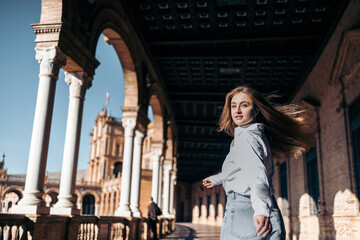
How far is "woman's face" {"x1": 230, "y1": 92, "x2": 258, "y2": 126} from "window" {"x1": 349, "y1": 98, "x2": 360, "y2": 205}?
8.33m

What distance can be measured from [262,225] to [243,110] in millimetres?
769

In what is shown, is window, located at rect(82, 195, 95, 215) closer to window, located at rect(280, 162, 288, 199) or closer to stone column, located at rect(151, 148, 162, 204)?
stone column, located at rect(151, 148, 162, 204)

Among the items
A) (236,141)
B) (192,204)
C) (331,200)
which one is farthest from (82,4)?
A: (192,204)

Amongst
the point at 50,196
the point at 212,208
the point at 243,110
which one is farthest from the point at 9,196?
the point at 243,110

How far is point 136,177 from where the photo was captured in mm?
Result: 13203

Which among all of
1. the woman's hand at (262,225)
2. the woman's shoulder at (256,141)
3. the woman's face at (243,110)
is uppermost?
the woman's face at (243,110)

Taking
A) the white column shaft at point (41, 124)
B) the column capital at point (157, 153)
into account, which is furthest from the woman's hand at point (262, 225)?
the column capital at point (157, 153)

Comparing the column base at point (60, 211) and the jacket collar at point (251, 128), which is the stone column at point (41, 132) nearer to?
the column base at point (60, 211)

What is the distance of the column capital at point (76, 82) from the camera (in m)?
7.99

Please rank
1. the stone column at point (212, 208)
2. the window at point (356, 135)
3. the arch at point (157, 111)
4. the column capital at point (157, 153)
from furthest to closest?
the stone column at point (212, 208)
the column capital at point (157, 153)
the arch at point (157, 111)
the window at point (356, 135)

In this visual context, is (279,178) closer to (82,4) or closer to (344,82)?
(344,82)

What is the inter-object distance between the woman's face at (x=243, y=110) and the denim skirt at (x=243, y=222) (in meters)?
0.48

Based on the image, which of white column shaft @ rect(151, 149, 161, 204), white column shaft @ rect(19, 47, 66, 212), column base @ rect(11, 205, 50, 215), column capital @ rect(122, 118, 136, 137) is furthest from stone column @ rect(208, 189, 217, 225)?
column base @ rect(11, 205, 50, 215)

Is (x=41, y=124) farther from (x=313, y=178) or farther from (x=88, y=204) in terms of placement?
(x=88, y=204)
